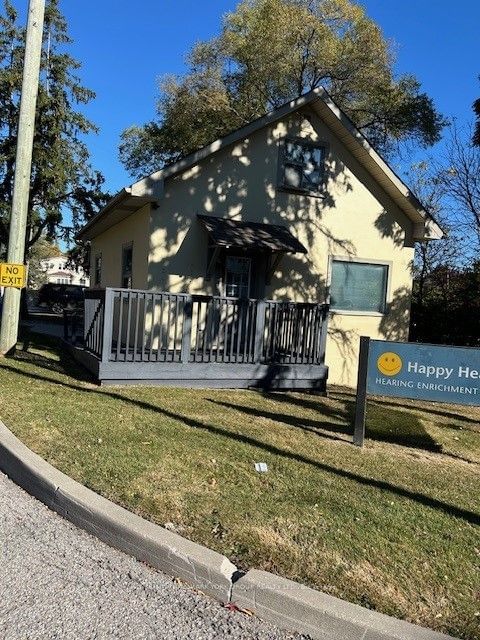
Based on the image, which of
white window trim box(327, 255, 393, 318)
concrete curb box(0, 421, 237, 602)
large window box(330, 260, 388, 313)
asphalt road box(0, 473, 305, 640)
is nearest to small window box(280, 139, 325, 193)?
white window trim box(327, 255, 393, 318)

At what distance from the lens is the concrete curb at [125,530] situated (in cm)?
324

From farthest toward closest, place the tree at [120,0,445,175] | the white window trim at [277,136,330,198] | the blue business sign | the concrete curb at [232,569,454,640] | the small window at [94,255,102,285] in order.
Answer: the tree at [120,0,445,175], the small window at [94,255,102,285], the white window trim at [277,136,330,198], the blue business sign, the concrete curb at [232,569,454,640]

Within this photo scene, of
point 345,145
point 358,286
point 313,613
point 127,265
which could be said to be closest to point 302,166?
point 345,145

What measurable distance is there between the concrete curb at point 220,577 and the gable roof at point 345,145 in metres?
6.86

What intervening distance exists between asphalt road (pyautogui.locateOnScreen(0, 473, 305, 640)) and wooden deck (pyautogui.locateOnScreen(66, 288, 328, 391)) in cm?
504

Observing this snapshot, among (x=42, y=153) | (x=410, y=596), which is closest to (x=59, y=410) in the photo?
(x=410, y=596)

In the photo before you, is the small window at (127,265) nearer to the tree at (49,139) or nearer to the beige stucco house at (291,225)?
the beige stucco house at (291,225)

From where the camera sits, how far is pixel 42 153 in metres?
23.7

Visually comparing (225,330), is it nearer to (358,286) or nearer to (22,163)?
(358,286)

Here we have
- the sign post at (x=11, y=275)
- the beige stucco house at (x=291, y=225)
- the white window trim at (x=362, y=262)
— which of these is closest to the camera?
the sign post at (x=11, y=275)

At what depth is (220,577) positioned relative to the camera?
10.4 feet

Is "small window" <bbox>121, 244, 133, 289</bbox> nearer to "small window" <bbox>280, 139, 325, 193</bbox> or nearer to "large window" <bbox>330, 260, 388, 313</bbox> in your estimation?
"small window" <bbox>280, 139, 325, 193</bbox>

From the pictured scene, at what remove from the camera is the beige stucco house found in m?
10.8

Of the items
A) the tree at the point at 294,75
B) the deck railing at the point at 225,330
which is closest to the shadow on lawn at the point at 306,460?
the deck railing at the point at 225,330
